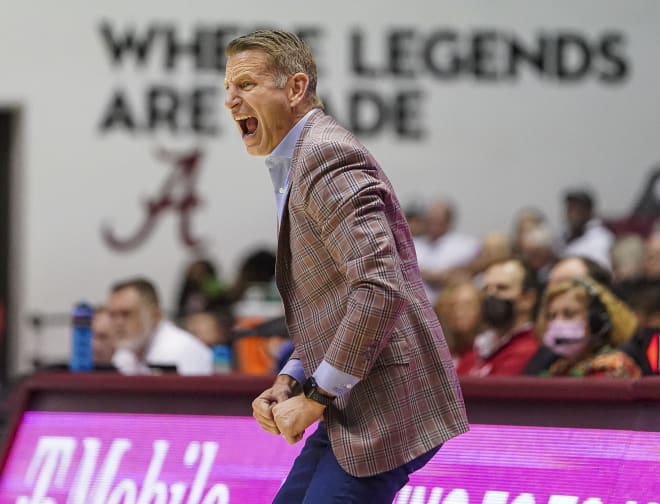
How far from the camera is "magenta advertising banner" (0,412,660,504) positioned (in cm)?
329

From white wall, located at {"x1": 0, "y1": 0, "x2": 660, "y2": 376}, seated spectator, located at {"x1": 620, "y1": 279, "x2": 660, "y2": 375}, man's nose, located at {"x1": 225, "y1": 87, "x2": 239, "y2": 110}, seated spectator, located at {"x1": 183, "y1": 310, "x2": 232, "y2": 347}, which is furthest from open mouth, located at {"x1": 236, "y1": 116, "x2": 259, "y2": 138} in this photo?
white wall, located at {"x1": 0, "y1": 0, "x2": 660, "y2": 376}

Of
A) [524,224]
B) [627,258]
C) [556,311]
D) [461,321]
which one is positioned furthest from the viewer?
[524,224]

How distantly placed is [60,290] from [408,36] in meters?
3.57

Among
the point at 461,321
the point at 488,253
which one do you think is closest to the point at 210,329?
the point at 461,321

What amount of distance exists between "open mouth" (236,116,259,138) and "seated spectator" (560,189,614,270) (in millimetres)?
6760

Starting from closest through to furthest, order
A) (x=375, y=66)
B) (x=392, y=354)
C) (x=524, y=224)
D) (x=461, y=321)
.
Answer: (x=392, y=354) < (x=461, y=321) < (x=524, y=224) < (x=375, y=66)

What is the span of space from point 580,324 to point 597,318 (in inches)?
3.2

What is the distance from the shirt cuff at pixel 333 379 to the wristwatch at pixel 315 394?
2 centimetres

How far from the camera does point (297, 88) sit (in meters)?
2.53

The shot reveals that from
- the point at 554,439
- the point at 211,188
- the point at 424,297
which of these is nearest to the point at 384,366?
Result: the point at 424,297

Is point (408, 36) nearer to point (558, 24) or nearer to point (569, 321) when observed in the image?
point (558, 24)

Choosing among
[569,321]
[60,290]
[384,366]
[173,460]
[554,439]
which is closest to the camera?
[384,366]

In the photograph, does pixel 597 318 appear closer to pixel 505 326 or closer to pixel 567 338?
pixel 567 338

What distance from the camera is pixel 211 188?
10562 mm
